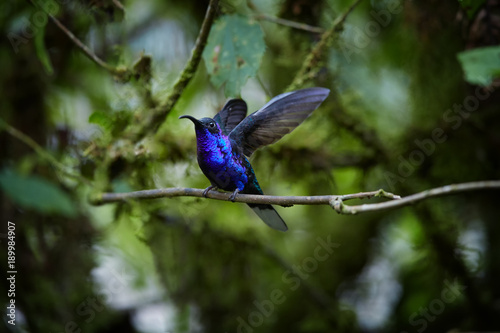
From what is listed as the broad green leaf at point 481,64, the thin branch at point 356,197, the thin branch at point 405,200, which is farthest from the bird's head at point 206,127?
the broad green leaf at point 481,64

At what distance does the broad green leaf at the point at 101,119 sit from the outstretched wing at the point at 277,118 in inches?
32.0

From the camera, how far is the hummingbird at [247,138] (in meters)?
1.73

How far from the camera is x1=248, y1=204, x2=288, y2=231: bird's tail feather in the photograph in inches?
73.3

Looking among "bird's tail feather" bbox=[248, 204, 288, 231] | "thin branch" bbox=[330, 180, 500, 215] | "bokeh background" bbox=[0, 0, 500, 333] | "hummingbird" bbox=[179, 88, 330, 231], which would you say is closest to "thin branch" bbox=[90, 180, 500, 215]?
"thin branch" bbox=[330, 180, 500, 215]

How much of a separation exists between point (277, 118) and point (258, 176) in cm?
146

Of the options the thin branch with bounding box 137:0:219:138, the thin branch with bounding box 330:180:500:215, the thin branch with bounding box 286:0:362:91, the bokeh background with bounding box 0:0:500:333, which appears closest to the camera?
the thin branch with bounding box 330:180:500:215

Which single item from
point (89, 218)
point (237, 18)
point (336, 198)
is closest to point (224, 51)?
point (237, 18)

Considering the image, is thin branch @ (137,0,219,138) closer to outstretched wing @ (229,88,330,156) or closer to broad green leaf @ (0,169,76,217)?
outstretched wing @ (229,88,330,156)

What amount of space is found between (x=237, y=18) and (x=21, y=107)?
2.06 meters

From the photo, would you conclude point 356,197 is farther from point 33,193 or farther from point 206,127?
point 33,193

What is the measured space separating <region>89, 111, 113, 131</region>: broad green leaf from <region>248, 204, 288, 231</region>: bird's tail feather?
3.13 ft

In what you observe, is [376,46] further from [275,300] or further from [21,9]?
[21,9]

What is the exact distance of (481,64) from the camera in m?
2.10

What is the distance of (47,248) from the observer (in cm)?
335
